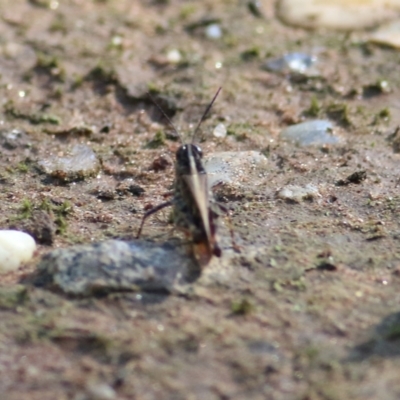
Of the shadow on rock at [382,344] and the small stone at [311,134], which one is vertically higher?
the shadow on rock at [382,344]

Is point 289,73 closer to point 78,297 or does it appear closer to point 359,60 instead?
point 359,60

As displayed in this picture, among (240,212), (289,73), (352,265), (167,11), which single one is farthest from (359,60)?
(352,265)

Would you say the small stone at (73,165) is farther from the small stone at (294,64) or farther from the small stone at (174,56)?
the small stone at (294,64)

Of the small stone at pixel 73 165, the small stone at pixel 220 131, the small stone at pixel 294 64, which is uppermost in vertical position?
the small stone at pixel 294 64

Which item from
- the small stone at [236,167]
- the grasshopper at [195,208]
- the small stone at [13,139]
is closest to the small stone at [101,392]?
the grasshopper at [195,208]

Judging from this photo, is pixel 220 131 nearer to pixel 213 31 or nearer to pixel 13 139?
Result: pixel 13 139

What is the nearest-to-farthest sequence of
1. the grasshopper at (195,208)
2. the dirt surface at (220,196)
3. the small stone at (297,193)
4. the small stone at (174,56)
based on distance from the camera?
the dirt surface at (220,196) → the grasshopper at (195,208) → the small stone at (297,193) → the small stone at (174,56)

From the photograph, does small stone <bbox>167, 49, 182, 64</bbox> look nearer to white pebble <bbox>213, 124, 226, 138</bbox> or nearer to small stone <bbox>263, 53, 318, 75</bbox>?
small stone <bbox>263, 53, 318, 75</bbox>
